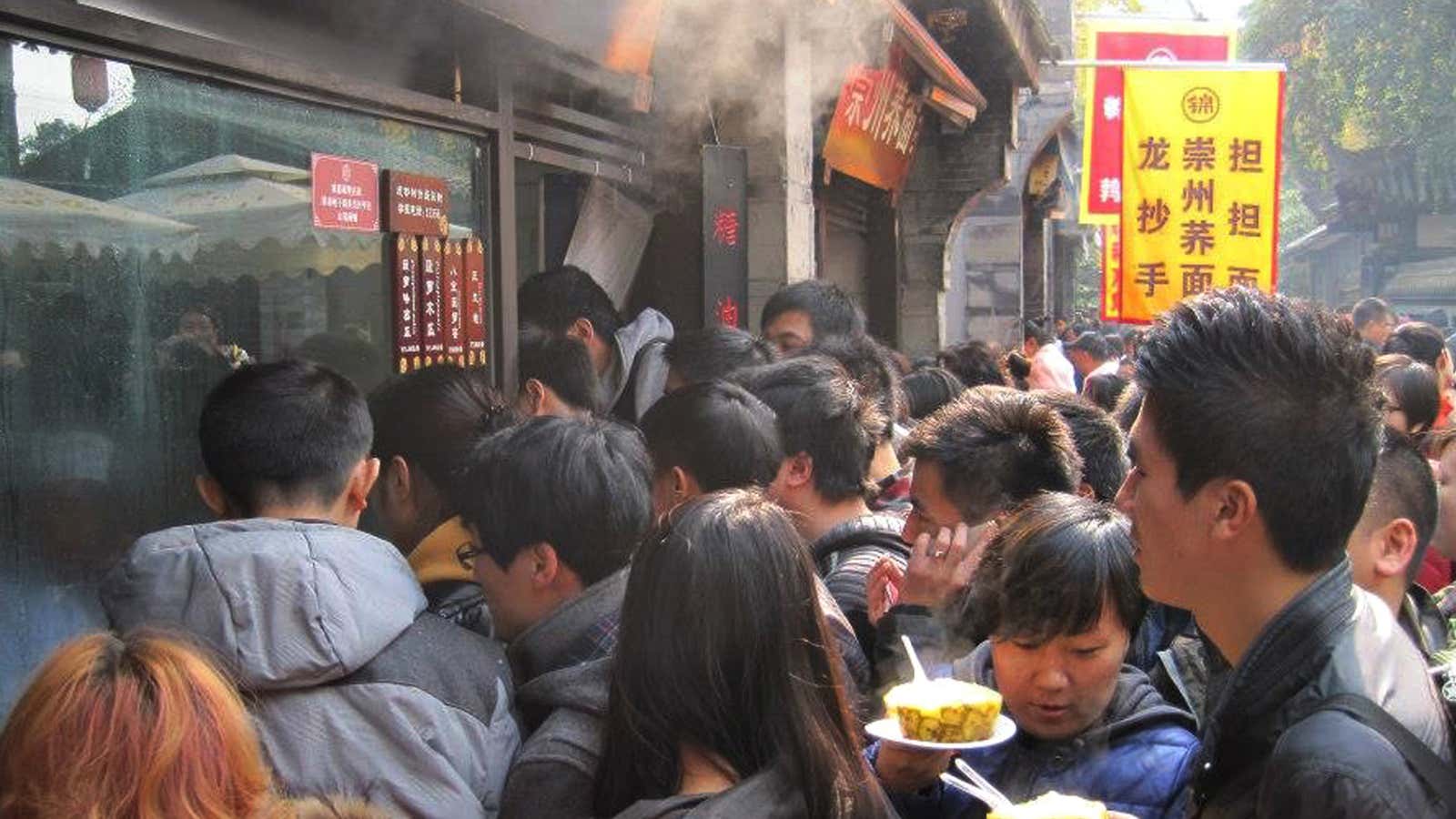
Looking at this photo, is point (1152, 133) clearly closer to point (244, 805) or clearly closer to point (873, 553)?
point (873, 553)

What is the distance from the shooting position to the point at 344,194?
14.9 ft

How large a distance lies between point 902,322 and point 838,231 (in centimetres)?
149

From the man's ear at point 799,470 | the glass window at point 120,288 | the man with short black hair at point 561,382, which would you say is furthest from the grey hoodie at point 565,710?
the man with short black hair at point 561,382

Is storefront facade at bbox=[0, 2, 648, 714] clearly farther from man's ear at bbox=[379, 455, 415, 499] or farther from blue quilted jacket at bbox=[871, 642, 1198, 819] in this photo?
blue quilted jacket at bbox=[871, 642, 1198, 819]

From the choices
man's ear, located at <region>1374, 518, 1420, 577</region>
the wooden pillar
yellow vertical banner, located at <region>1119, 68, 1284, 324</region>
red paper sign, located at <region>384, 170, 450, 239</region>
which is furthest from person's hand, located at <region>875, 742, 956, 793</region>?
yellow vertical banner, located at <region>1119, 68, 1284, 324</region>

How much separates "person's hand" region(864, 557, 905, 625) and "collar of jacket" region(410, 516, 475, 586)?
3.13 feet

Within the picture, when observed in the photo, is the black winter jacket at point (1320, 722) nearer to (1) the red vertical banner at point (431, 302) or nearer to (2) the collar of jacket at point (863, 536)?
(2) the collar of jacket at point (863, 536)

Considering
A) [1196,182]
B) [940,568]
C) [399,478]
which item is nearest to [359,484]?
[399,478]

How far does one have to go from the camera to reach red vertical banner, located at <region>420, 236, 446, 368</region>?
16.1 ft

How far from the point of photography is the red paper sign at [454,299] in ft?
16.7

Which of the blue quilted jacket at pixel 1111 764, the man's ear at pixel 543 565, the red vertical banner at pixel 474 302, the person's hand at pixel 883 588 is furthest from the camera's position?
the red vertical banner at pixel 474 302

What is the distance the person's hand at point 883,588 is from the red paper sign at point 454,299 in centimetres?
233

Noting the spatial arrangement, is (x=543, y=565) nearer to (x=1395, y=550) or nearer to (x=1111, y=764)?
(x=1111, y=764)

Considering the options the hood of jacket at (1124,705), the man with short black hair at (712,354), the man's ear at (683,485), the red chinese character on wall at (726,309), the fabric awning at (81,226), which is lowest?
the hood of jacket at (1124,705)
